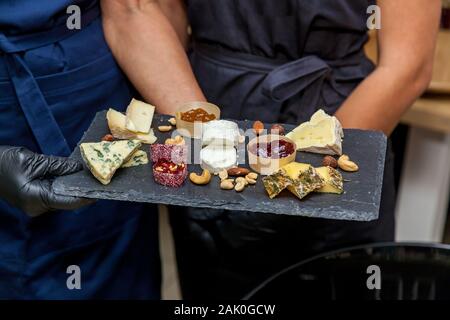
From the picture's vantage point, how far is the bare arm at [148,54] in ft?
3.29

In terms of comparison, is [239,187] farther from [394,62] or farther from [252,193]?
[394,62]

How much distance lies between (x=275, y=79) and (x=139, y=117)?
8.6 inches

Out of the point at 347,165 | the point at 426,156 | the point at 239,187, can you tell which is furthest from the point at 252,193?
the point at 426,156

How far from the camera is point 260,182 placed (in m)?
0.80

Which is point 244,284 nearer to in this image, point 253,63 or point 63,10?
point 253,63

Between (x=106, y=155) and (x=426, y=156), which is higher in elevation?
(x=106, y=155)

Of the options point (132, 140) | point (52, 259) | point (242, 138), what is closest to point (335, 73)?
point (242, 138)

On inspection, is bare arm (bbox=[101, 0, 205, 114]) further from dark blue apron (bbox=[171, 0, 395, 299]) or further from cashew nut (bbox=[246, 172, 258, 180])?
cashew nut (bbox=[246, 172, 258, 180])

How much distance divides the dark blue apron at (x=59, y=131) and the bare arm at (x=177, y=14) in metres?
0.12

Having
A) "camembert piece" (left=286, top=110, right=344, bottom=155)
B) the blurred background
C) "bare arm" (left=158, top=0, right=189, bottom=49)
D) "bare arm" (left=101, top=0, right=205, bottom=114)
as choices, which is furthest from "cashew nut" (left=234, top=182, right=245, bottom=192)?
the blurred background

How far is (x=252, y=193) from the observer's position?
776mm

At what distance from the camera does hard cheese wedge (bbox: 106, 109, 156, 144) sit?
0.86m

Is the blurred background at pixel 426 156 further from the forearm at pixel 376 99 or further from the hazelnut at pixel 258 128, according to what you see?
the hazelnut at pixel 258 128

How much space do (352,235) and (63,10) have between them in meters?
0.55
